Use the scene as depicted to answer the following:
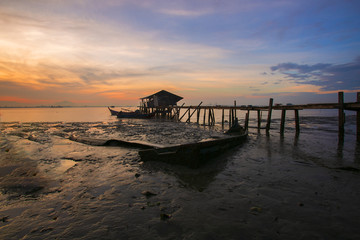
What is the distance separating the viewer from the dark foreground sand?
3238 mm

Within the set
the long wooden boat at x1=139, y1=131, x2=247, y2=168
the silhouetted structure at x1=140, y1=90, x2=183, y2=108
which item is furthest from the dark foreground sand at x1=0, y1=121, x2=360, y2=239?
the silhouetted structure at x1=140, y1=90, x2=183, y2=108

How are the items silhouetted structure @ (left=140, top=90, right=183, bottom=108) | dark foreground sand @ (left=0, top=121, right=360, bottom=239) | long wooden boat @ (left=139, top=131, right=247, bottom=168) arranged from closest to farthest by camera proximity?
dark foreground sand @ (left=0, top=121, right=360, bottom=239) < long wooden boat @ (left=139, top=131, right=247, bottom=168) < silhouetted structure @ (left=140, top=90, right=183, bottom=108)

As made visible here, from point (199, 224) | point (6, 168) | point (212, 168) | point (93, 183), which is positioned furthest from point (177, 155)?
point (6, 168)

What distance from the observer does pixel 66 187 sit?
5.09 meters

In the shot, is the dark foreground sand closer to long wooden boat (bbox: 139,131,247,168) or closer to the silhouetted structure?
long wooden boat (bbox: 139,131,247,168)

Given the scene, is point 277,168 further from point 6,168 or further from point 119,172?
point 6,168

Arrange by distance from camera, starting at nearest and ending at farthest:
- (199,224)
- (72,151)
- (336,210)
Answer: (199,224)
(336,210)
(72,151)

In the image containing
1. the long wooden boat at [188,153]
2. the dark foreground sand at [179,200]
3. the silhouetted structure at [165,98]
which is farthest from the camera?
the silhouetted structure at [165,98]

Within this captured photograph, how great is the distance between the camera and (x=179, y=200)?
434 cm

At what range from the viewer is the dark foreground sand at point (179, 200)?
3.24 meters

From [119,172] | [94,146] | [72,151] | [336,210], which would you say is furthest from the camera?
[94,146]

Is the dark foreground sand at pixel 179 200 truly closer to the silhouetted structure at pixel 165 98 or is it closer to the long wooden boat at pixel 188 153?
the long wooden boat at pixel 188 153

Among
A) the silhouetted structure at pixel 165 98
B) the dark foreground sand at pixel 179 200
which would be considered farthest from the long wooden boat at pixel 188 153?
the silhouetted structure at pixel 165 98

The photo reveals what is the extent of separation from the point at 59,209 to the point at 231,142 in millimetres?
7955
